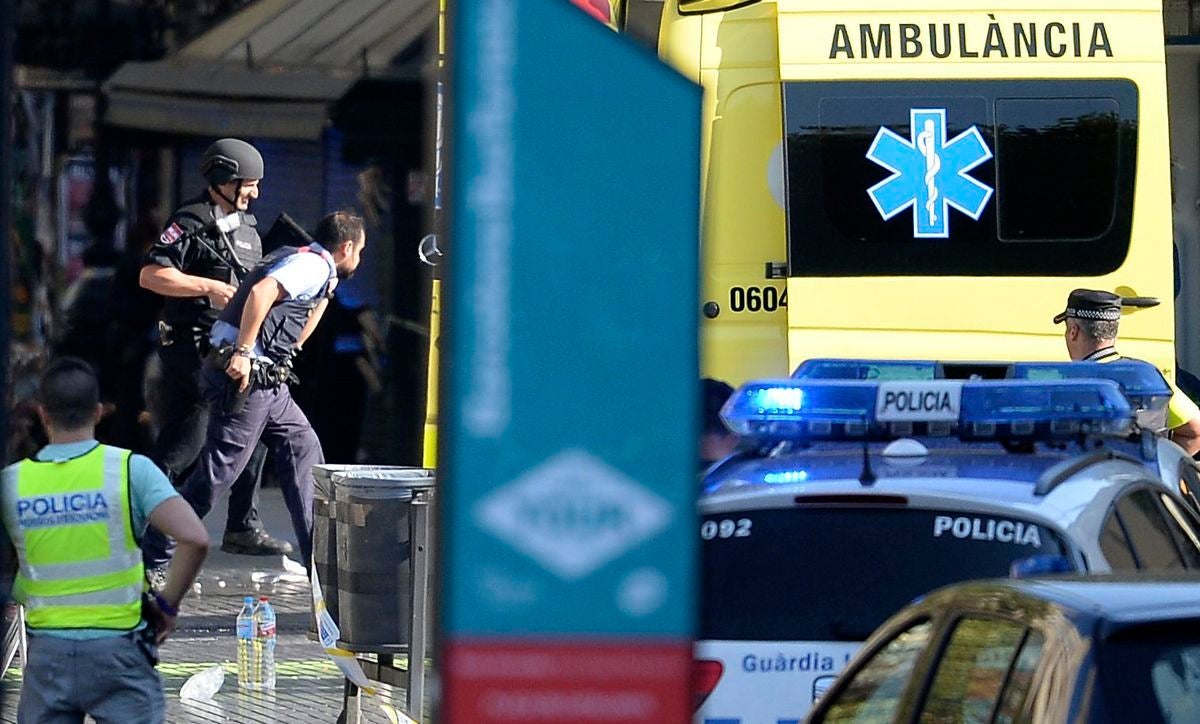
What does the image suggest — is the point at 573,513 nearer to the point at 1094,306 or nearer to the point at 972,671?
the point at 972,671

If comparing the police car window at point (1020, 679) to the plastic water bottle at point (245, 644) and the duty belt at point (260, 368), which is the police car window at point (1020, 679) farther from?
the duty belt at point (260, 368)

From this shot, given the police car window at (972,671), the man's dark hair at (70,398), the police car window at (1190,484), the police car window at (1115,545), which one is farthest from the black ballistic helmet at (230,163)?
the police car window at (972,671)

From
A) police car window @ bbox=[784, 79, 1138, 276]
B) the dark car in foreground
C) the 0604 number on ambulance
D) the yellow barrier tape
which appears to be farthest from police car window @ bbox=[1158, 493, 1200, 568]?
police car window @ bbox=[784, 79, 1138, 276]

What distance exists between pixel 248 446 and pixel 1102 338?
12.4ft

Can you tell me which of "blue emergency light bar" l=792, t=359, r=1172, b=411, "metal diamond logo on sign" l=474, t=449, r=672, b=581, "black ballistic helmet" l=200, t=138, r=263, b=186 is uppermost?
"black ballistic helmet" l=200, t=138, r=263, b=186

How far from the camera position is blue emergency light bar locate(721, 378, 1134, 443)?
506cm

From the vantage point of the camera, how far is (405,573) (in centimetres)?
586

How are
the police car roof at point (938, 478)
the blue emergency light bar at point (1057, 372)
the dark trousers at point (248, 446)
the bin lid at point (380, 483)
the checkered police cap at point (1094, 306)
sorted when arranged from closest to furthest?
the police car roof at point (938, 478) < the bin lid at point (380, 483) < the blue emergency light bar at point (1057, 372) < the checkered police cap at point (1094, 306) < the dark trousers at point (248, 446)

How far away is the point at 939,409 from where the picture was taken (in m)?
5.07

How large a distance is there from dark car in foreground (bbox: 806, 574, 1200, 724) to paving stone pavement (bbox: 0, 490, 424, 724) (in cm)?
277

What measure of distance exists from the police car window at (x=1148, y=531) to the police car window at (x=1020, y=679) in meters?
1.41

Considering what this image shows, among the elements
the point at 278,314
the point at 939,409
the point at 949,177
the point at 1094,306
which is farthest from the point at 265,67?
the point at 939,409

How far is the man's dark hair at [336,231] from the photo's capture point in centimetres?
910

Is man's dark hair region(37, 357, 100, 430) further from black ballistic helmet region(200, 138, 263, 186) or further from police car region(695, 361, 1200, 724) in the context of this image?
black ballistic helmet region(200, 138, 263, 186)
